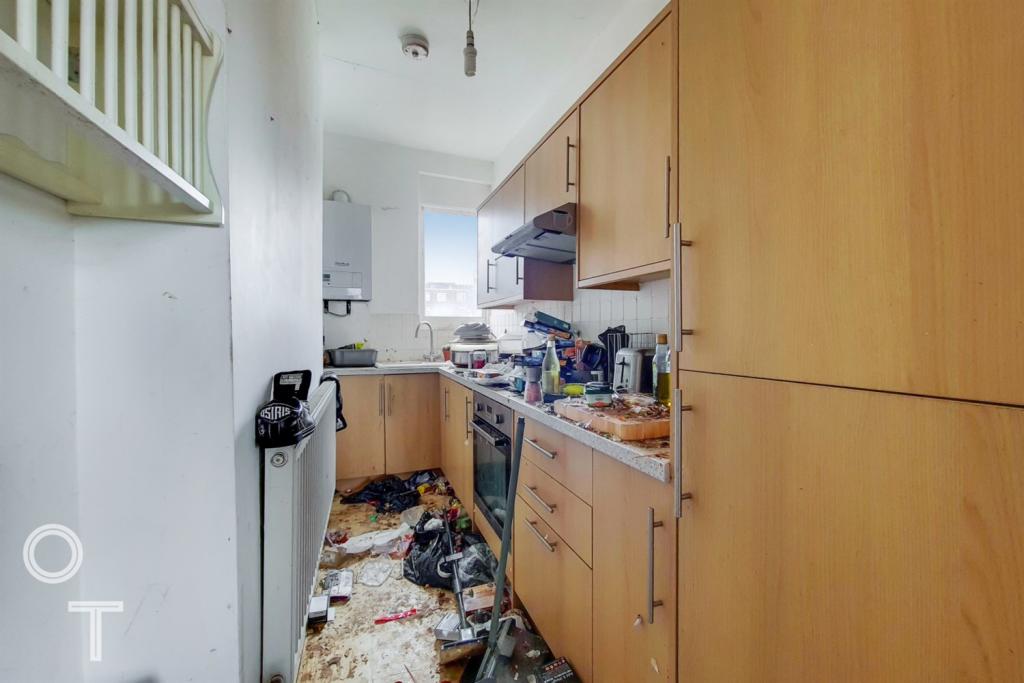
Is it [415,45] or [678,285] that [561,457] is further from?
[415,45]

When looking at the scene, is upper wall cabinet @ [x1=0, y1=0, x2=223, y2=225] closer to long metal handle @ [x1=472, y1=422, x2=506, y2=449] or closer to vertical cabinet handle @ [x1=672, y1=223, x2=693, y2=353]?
vertical cabinet handle @ [x1=672, y1=223, x2=693, y2=353]

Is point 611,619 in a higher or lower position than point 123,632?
lower

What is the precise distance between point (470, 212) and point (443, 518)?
107 inches

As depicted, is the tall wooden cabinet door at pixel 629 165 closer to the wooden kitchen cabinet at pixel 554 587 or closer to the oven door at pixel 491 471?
the oven door at pixel 491 471

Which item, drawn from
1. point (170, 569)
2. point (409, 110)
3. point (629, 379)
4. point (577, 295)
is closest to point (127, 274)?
point (170, 569)

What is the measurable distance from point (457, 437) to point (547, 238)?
55.5 inches

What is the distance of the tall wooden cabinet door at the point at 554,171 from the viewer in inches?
65.7

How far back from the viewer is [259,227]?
93 cm

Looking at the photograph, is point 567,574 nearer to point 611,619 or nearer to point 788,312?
point 611,619

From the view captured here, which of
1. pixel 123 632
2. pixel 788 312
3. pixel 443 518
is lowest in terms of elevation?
pixel 443 518

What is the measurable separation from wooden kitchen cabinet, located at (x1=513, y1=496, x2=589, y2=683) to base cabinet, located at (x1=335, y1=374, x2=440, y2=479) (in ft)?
5.30

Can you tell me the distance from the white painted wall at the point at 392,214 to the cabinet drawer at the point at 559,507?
235 cm

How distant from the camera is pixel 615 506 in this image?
102cm

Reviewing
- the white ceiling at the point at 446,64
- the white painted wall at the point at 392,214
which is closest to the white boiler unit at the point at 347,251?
the white painted wall at the point at 392,214
